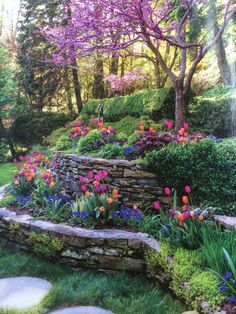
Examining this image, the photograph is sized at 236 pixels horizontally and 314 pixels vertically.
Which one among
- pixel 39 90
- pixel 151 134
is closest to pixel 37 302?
pixel 151 134

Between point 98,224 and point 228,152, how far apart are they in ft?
5.76

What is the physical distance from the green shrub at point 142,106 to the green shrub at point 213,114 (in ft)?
1.87

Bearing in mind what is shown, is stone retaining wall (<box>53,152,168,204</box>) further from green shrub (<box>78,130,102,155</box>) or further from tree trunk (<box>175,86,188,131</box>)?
tree trunk (<box>175,86,188,131</box>)

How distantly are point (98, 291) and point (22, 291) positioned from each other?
69 cm

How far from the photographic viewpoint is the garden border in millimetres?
3072

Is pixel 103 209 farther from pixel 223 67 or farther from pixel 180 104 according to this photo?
Answer: pixel 223 67

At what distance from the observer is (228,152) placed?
385 centimetres

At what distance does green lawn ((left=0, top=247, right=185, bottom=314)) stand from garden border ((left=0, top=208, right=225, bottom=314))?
9cm

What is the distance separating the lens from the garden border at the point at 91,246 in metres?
3.07

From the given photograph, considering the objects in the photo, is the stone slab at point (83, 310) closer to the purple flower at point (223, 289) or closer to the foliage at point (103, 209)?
the purple flower at point (223, 289)

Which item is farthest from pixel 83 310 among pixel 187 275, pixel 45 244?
pixel 45 244

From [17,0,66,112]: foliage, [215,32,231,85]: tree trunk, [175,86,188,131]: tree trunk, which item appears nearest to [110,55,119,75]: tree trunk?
[17,0,66,112]: foliage

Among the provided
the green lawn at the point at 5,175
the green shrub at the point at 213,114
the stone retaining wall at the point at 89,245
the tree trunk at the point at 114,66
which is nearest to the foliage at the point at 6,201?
the stone retaining wall at the point at 89,245

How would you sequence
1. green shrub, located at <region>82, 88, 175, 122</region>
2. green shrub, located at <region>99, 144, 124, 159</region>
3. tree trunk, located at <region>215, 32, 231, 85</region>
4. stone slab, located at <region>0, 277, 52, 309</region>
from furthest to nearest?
tree trunk, located at <region>215, 32, 231, 85</region> → green shrub, located at <region>82, 88, 175, 122</region> → green shrub, located at <region>99, 144, 124, 159</region> → stone slab, located at <region>0, 277, 52, 309</region>
